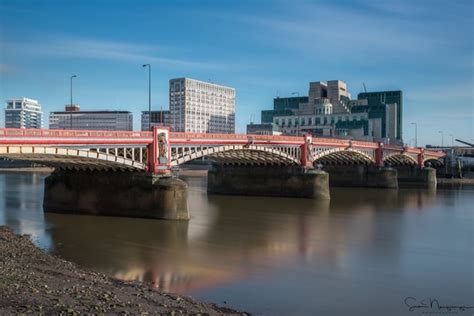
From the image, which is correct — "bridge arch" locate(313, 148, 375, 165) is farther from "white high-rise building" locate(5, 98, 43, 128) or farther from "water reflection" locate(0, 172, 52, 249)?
"white high-rise building" locate(5, 98, 43, 128)

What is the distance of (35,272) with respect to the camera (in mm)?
16594

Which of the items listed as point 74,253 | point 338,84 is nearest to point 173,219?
point 74,253

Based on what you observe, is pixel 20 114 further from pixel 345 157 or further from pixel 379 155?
pixel 379 155

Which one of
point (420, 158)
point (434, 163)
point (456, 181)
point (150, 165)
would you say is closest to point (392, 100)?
point (434, 163)

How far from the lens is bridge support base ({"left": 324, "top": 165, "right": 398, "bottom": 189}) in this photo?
2758 inches

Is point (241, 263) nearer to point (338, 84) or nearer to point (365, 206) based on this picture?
point (365, 206)

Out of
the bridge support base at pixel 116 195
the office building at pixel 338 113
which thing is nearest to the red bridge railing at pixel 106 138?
the bridge support base at pixel 116 195

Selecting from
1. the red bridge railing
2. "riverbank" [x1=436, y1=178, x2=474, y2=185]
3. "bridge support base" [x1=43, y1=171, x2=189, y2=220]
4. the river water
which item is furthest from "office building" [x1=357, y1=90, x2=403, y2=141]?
"bridge support base" [x1=43, y1=171, x2=189, y2=220]

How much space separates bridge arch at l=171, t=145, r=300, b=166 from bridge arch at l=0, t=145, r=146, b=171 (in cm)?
406

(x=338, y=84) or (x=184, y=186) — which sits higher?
(x=338, y=84)

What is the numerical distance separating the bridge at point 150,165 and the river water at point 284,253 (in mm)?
1592

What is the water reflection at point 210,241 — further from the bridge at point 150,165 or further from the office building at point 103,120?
the office building at point 103,120

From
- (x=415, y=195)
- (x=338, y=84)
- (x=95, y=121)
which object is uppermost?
(x=338, y=84)

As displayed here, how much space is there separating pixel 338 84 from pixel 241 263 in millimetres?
159272
